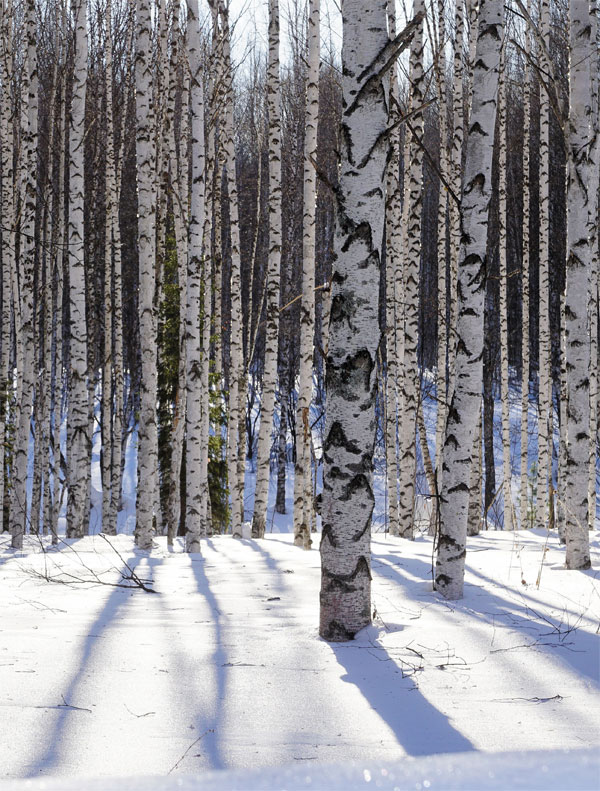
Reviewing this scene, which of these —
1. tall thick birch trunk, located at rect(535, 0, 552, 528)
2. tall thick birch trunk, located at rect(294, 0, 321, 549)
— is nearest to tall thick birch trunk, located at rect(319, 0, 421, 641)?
tall thick birch trunk, located at rect(294, 0, 321, 549)

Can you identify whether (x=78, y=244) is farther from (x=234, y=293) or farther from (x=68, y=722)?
(x=68, y=722)

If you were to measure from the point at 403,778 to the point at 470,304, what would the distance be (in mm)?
3040

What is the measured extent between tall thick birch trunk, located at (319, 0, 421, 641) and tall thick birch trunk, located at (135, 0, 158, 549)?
431cm

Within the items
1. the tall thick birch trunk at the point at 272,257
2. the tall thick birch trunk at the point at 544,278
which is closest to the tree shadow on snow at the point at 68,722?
the tall thick birch trunk at the point at 272,257

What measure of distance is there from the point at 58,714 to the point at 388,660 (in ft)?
4.78

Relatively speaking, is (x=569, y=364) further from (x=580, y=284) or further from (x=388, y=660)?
(x=388, y=660)

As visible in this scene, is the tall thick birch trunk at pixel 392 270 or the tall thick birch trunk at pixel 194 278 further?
the tall thick birch trunk at pixel 392 270

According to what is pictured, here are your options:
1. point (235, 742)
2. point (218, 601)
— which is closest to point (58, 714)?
point (235, 742)

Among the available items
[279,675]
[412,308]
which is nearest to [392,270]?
[412,308]

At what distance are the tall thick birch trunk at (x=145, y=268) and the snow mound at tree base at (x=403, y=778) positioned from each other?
5920 mm

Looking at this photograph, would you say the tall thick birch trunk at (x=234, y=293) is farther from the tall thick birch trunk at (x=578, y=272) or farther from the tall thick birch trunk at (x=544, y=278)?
the tall thick birch trunk at (x=578, y=272)

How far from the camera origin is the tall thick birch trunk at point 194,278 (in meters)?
7.15

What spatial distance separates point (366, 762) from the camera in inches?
79.4

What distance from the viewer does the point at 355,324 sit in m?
3.49
